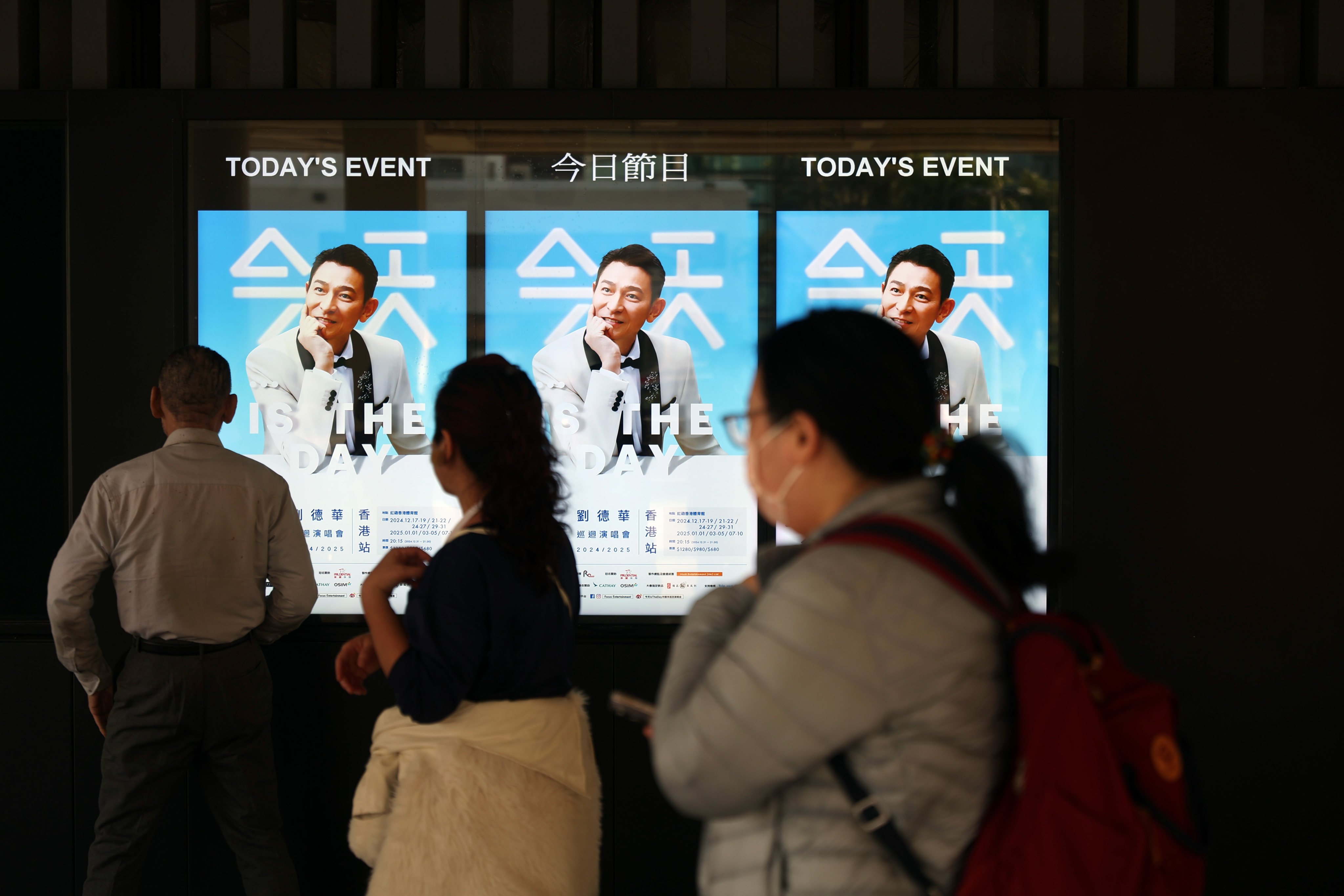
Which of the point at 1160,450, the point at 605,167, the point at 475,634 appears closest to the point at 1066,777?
the point at 475,634

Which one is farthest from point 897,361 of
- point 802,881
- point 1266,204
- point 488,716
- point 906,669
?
point 1266,204

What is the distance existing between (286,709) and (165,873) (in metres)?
0.82

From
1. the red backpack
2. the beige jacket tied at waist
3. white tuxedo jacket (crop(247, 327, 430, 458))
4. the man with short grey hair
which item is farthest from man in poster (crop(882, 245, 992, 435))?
the red backpack

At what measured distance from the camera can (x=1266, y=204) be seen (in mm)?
3758

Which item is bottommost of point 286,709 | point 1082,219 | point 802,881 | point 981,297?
point 286,709

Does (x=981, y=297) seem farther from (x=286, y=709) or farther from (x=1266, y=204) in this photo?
(x=286, y=709)

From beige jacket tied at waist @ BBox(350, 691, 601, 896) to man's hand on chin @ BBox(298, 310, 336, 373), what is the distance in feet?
6.90

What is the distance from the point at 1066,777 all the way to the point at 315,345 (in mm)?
3392

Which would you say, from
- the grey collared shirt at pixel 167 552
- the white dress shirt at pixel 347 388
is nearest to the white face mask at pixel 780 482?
the grey collared shirt at pixel 167 552

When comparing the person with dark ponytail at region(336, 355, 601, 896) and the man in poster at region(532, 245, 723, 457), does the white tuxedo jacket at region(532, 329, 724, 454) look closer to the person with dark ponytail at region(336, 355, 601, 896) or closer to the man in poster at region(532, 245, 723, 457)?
the man in poster at region(532, 245, 723, 457)

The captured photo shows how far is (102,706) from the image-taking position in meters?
3.19

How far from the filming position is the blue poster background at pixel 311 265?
150 inches

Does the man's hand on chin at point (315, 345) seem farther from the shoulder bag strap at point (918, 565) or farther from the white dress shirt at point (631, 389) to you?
the shoulder bag strap at point (918, 565)

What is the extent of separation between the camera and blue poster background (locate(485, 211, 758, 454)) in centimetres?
378
